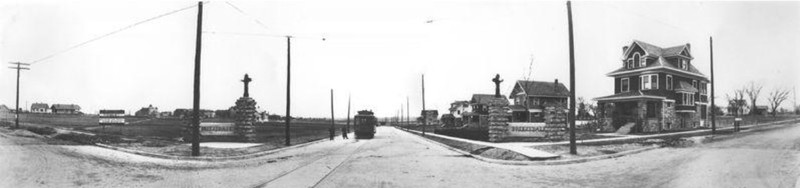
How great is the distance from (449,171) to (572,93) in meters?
7.00

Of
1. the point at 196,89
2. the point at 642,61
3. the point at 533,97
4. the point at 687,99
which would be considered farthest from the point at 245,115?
the point at 533,97

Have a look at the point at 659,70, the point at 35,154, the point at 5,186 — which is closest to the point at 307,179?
the point at 5,186

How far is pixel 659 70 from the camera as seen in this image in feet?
97.7

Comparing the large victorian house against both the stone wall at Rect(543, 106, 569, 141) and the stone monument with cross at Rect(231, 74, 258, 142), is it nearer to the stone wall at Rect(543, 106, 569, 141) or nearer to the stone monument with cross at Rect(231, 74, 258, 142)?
the stone wall at Rect(543, 106, 569, 141)

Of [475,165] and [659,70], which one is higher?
[659,70]

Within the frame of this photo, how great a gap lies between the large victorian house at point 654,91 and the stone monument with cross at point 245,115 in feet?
70.2

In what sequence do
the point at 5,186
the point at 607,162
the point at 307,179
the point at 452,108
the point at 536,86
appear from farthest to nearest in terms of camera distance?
the point at 452,108, the point at 536,86, the point at 607,162, the point at 307,179, the point at 5,186

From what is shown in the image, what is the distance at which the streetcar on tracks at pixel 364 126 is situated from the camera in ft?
149

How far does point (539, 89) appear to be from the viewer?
2308 inches

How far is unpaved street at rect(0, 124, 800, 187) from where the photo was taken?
34.2ft

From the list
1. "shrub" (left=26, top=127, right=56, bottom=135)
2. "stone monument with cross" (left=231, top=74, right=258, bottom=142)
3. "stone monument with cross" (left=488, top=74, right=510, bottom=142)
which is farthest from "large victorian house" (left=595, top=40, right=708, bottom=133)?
"shrub" (left=26, top=127, right=56, bottom=135)

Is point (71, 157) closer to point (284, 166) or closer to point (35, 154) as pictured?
point (35, 154)

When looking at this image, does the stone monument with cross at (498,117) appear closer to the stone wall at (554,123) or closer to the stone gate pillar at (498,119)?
the stone gate pillar at (498,119)

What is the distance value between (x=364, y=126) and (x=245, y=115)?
775 inches
